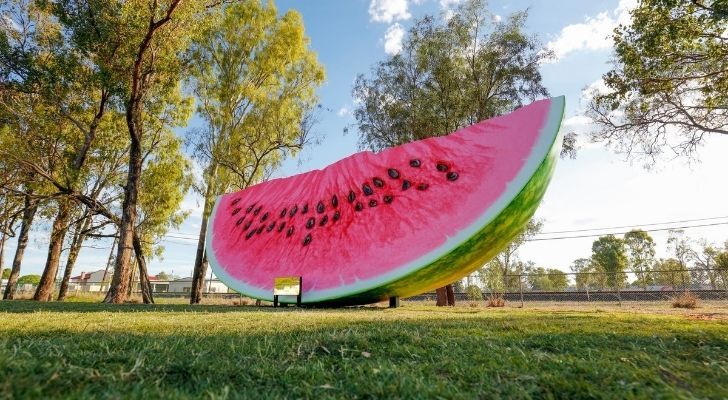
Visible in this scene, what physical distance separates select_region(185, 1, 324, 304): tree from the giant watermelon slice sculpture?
7407mm

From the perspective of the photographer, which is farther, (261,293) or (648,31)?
(648,31)

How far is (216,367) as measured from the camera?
1558 millimetres

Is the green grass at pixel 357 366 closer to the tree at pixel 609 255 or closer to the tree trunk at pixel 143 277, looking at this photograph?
the tree trunk at pixel 143 277

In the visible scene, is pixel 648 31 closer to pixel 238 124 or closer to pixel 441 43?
pixel 441 43

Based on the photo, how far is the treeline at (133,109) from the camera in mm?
9210

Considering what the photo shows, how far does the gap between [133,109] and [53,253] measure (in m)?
7.79

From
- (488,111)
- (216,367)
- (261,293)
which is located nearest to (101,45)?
(261,293)

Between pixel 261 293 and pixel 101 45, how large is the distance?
6920mm

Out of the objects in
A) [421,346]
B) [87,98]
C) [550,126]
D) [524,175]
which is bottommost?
[421,346]

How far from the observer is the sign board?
6676 millimetres

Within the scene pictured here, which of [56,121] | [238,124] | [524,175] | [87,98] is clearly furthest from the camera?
[238,124]

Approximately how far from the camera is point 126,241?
9359 millimetres

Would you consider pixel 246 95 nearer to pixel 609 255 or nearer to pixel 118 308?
pixel 118 308

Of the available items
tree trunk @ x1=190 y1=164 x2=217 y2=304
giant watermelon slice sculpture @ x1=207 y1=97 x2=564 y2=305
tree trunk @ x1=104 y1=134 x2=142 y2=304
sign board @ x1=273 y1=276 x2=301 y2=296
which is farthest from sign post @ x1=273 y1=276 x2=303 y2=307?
tree trunk @ x1=190 y1=164 x2=217 y2=304
